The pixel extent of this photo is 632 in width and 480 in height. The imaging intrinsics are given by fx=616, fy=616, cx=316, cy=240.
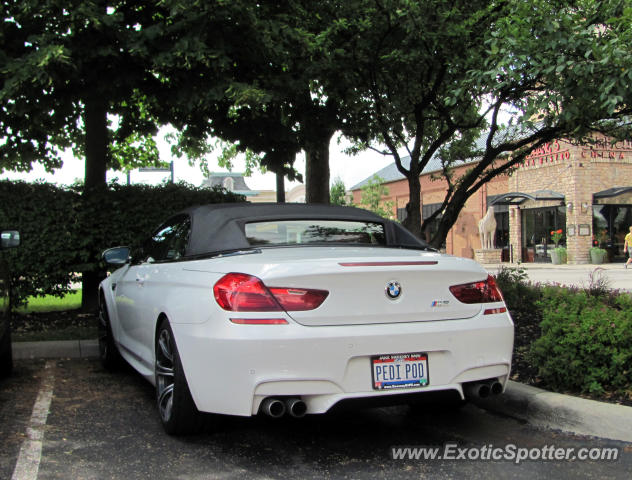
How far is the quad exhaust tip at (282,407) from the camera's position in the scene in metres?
3.32

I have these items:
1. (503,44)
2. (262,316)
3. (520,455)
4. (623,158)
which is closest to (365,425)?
(520,455)

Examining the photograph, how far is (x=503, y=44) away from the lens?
6.28 metres

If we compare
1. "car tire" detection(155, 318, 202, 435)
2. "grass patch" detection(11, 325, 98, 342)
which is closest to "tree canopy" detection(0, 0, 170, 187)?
"grass patch" detection(11, 325, 98, 342)

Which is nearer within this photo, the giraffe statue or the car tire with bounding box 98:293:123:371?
the car tire with bounding box 98:293:123:371

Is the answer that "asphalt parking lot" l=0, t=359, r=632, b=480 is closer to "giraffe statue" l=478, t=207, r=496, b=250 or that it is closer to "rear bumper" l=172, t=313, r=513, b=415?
"rear bumper" l=172, t=313, r=513, b=415

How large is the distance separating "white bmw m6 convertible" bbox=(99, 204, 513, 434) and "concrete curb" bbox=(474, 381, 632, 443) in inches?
27.2

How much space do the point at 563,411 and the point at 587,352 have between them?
650 mm

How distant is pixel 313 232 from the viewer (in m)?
4.56

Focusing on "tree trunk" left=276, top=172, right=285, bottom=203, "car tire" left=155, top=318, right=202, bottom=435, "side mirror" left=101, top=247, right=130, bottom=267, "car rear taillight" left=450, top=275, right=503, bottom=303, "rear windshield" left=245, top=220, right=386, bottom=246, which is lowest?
"car tire" left=155, top=318, right=202, bottom=435

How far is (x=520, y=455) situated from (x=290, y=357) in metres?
1.53

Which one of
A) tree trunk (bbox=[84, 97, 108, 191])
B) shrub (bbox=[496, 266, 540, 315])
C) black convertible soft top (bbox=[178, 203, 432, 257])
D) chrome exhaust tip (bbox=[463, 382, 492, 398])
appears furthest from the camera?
tree trunk (bbox=[84, 97, 108, 191])

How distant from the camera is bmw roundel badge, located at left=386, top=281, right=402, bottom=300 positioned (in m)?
3.52

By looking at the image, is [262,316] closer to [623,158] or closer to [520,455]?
[520,455]

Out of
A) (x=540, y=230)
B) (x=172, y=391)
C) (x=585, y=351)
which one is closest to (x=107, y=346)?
(x=172, y=391)
